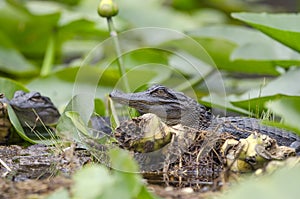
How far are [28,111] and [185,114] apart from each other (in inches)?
20.6

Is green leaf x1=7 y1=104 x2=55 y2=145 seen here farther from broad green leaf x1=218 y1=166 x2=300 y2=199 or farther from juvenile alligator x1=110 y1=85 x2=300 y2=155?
broad green leaf x1=218 y1=166 x2=300 y2=199

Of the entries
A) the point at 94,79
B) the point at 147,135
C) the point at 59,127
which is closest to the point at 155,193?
the point at 147,135

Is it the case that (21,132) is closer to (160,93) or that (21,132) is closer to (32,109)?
(32,109)

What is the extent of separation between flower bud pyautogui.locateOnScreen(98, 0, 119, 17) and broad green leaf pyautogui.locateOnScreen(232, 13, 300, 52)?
0.41 m

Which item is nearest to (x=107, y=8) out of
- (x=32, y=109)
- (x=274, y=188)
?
(x=32, y=109)

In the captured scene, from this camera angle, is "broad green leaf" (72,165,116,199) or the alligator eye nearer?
"broad green leaf" (72,165,116,199)

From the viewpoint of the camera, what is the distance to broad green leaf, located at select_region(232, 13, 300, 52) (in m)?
2.11

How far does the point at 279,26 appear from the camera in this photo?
2.15m

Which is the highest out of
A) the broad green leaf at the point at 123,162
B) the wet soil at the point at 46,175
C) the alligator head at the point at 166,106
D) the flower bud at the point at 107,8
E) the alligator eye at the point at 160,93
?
the flower bud at the point at 107,8

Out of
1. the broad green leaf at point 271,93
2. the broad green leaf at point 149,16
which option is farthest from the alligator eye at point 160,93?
the broad green leaf at point 149,16

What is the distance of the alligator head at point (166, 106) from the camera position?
1.79 meters

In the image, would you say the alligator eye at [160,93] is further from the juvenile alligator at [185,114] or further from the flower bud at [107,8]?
the flower bud at [107,8]

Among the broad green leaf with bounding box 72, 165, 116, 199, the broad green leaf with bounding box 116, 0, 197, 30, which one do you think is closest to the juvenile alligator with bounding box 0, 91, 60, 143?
the broad green leaf with bounding box 72, 165, 116, 199

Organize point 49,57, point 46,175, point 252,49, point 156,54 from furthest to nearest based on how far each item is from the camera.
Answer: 1. point 49,57
2. point 156,54
3. point 252,49
4. point 46,175
